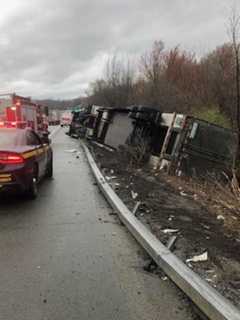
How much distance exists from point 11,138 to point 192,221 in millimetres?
4490

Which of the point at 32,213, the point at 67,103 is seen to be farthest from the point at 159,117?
the point at 67,103

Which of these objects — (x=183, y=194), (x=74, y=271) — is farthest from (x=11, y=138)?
(x=74, y=271)

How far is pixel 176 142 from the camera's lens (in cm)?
1377

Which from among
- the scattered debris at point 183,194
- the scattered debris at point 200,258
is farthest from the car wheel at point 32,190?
the scattered debris at point 200,258

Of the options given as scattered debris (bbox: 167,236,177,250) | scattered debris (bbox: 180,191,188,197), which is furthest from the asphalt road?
scattered debris (bbox: 180,191,188,197)

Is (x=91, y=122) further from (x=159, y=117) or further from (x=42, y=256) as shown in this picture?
(x=42, y=256)

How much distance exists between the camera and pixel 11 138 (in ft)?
30.6

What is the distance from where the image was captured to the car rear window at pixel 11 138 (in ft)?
29.8

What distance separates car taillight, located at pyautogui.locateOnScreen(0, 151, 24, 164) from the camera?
8.42 metres

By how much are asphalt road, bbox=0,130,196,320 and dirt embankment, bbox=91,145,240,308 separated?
503mm

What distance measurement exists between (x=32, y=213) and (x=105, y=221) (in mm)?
1504

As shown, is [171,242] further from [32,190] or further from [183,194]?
[183,194]

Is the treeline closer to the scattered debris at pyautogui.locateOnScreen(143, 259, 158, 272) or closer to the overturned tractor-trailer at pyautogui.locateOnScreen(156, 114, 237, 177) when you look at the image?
the overturned tractor-trailer at pyautogui.locateOnScreen(156, 114, 237, 177)

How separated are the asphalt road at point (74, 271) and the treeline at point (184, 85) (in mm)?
7890
